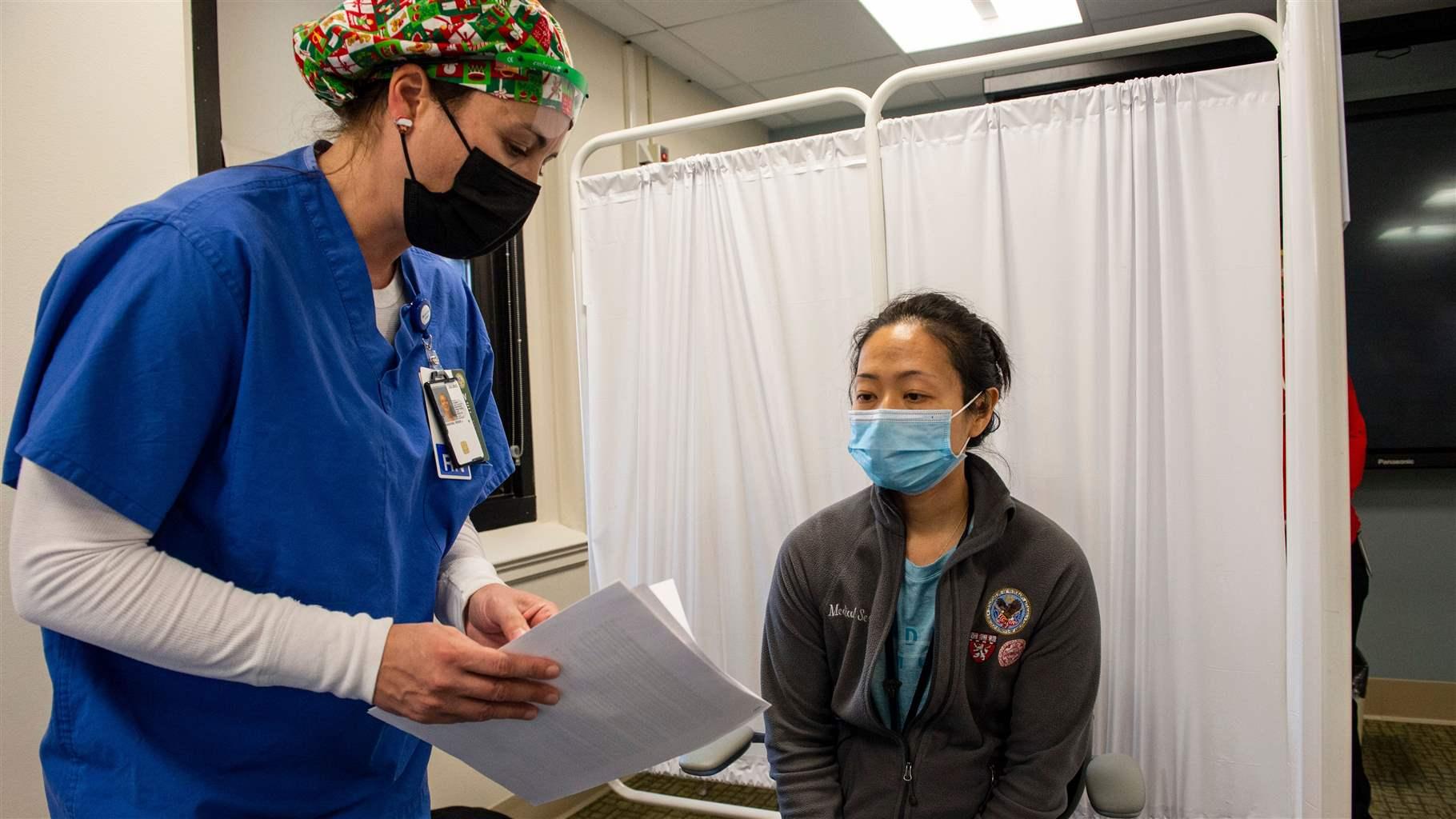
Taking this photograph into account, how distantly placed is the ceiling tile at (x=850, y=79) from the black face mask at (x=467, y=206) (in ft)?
11.2

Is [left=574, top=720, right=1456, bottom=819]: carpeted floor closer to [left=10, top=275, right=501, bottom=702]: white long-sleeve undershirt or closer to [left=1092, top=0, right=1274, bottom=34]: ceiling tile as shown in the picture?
[left=10, top=275, right=501, bottom=702]: white long-sleeve undershirt

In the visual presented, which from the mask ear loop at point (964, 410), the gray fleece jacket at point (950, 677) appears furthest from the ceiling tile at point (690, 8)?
the gray fleece jacket at point (950, 677)

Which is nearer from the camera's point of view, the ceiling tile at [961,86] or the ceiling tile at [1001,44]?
the ceiling tile at [1001,44]

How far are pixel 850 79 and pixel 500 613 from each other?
3798mm

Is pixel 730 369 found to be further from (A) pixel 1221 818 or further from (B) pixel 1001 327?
(A) pixel 1221 818

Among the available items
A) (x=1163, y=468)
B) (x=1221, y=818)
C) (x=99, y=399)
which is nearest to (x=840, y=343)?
(x=1163, y=468)

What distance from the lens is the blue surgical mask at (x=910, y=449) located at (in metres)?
1.68

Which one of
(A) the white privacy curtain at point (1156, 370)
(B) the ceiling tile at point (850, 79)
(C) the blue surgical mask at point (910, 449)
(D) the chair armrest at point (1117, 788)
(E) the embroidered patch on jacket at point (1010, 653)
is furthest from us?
(B) the ceiling tile at point (850, 79)

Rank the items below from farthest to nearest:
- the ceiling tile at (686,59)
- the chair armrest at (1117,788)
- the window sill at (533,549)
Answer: the ceiling tile at (686,59)
the window sill at (533,549)
the chair armrest at (1117,788)

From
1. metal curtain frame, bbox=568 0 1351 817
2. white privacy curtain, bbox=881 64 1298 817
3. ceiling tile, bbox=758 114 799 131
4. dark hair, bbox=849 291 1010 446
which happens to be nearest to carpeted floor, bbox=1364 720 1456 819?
white privacy curtain, bbox=881 64 1298 817

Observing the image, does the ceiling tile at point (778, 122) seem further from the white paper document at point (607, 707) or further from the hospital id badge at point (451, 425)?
the white paper document at point (607, 707)

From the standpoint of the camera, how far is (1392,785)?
Result: 3016mm

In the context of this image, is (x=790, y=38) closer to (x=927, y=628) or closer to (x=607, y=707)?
(x=927, y=628)

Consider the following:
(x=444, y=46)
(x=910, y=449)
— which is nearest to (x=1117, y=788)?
(x=910, y=449)
